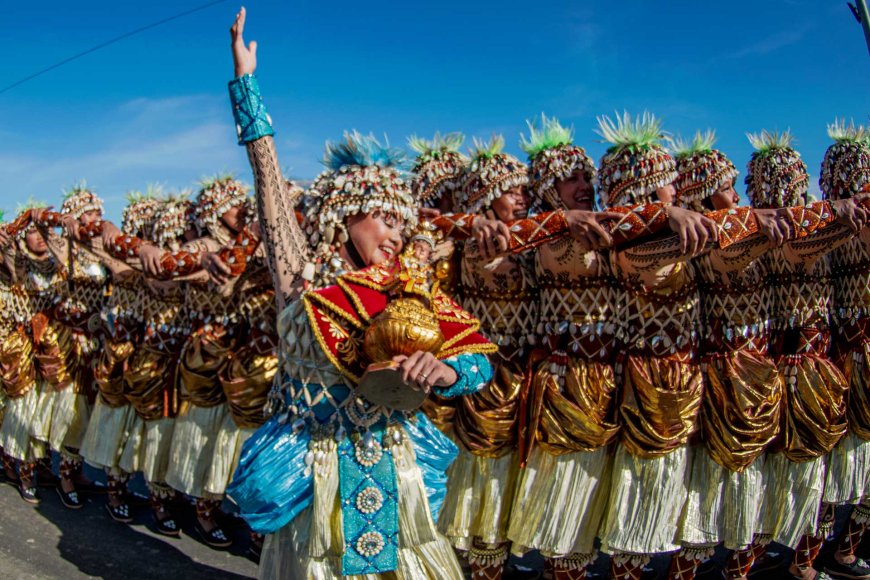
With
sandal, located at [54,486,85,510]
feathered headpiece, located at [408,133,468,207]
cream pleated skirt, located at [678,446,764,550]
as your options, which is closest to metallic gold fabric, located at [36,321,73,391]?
sandal, located at [54,486,85,510]

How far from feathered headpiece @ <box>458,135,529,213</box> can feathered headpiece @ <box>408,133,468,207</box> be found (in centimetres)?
47

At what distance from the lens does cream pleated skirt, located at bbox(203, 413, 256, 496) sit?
13.6 ft

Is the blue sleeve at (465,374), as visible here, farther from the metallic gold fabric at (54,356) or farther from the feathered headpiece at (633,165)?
the metallic gold fabric at (54,356)

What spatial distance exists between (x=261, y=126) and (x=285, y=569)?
1.36 meters

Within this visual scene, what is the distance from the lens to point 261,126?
232cm

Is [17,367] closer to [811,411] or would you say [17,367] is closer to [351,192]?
[351,192]

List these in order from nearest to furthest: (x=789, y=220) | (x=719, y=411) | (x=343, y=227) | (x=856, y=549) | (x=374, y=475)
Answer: (x=374, y=475) → (x=343, y=227) → (x=789, y=220) → (x=719, y=411) → (x=856, y=549)

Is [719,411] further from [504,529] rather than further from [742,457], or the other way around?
[504,529]

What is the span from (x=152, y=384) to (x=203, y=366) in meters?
0.53

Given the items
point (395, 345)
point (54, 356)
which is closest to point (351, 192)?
point (395, 345)

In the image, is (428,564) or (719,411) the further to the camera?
(719,411)

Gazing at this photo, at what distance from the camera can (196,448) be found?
4316mm

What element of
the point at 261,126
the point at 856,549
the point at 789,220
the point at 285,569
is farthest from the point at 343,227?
the point at 856,549

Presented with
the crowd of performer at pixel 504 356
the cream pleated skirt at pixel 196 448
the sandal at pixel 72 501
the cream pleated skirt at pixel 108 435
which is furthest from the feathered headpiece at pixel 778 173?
the sandal at pixel 72 501
